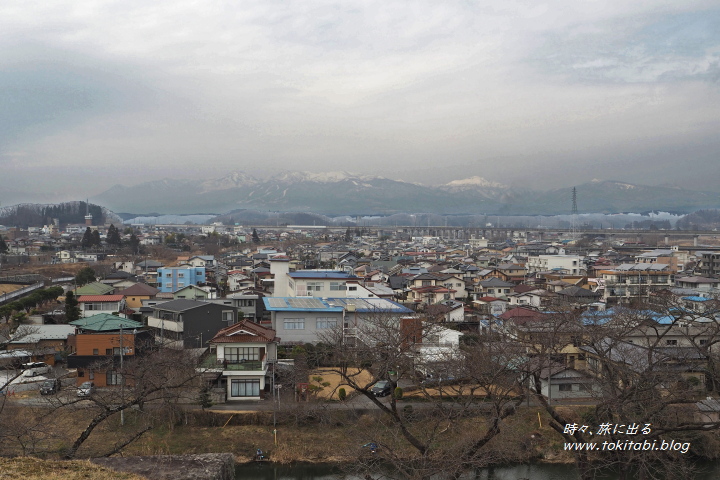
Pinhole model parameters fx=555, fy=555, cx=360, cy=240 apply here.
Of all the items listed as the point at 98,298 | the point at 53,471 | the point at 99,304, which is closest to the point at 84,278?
the point at 98,298

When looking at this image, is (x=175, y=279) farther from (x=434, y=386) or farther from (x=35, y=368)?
(x=434, y=386)

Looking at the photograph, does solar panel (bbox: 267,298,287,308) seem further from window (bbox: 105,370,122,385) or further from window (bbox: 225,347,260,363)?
window (bbox: 105,370,122,385)

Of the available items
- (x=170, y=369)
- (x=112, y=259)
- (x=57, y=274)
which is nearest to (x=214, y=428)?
(x=170, y=369)

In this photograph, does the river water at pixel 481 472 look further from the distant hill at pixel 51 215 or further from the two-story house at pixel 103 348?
the distant hill at pixel 51 215

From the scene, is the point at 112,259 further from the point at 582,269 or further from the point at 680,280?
the point at 680,280

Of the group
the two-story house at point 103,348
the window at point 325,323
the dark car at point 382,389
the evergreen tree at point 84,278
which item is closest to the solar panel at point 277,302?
the window at point 325,323

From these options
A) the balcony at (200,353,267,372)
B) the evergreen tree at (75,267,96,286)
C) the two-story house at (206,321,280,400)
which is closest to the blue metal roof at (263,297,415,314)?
the two-story house at (206,321,280,400)
